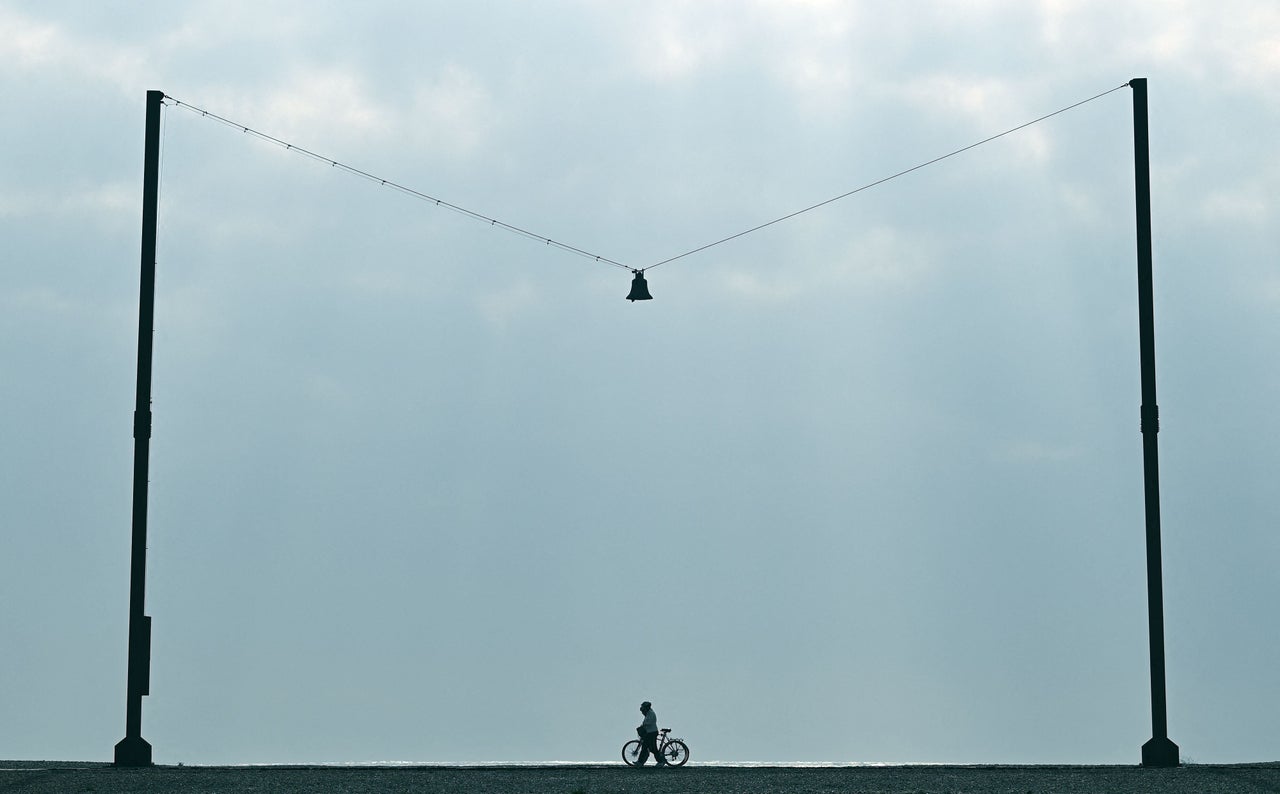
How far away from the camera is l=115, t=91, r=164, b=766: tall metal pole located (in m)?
25.3

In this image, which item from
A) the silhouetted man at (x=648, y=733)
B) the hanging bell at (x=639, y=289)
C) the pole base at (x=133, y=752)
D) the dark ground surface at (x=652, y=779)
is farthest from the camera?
the silhouetted man at (x=648, y=733)

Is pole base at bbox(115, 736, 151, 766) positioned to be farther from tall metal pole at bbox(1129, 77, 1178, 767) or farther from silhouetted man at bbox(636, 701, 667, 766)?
tall metal pole at bbox(1129, 77, 1178, 767)

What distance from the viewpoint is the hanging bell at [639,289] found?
28.3 meters

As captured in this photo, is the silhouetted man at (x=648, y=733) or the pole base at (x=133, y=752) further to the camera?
the silhouetted man at (x=648, y=733)

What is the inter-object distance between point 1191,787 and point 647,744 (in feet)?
43.5

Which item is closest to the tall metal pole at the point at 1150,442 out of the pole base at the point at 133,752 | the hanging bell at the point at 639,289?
the hanging bell at the point at 639,289

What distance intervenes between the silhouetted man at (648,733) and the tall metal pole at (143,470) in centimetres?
1038

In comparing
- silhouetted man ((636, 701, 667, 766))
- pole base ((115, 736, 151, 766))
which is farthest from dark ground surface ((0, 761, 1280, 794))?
silhouetted man ((636, 701, 667, 766))

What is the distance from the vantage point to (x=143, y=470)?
26047 millimetres

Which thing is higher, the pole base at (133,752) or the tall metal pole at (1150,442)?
the tall metal pole at (1150,442)

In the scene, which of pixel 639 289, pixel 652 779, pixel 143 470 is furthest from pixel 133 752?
pixel 639 289

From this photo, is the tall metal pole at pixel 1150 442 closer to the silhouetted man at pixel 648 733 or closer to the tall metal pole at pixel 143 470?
the silhouetted man at pixel 648 733

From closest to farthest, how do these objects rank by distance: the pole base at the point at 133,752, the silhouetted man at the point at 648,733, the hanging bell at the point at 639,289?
the pole base at the point at 133,752
the hanging bell at the point at 639,289
the silhouetted man at the point at 648,733

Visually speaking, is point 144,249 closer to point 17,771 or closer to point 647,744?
point 17,771
